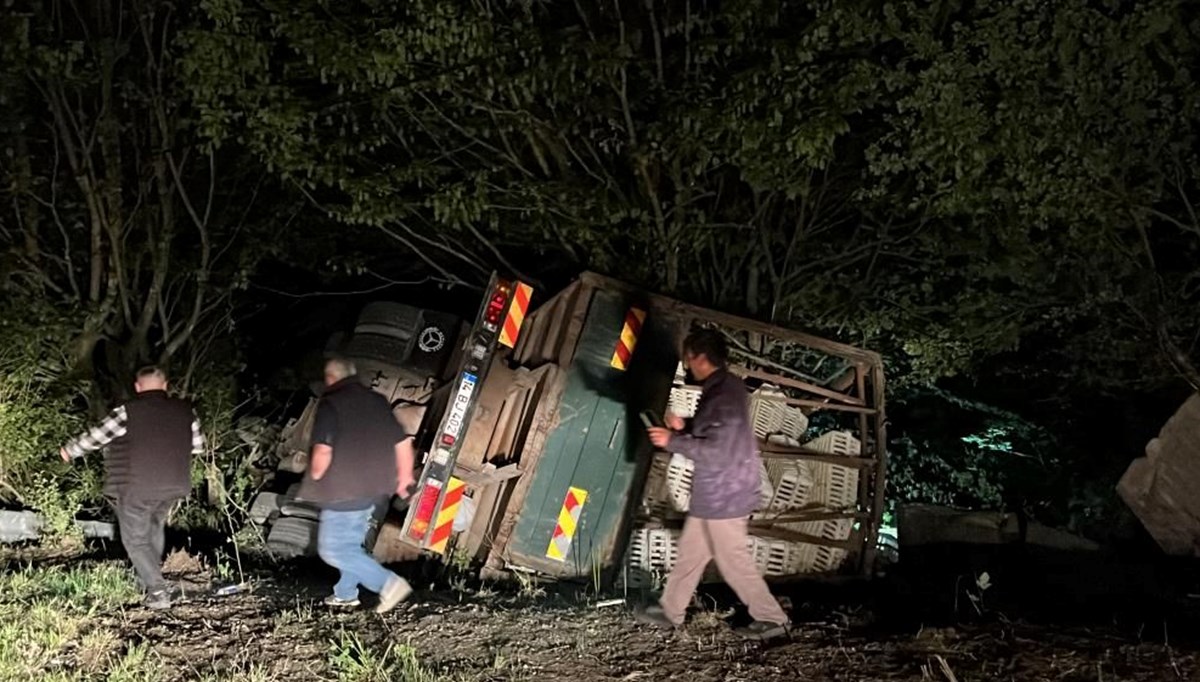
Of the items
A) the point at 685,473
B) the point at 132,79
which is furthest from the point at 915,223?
the point at 132,79

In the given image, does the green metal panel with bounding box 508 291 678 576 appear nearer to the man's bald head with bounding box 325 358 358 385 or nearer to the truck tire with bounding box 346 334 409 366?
the man's bald head with bounding box 325 358 358 385

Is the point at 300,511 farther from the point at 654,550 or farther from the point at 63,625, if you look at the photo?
the point at 63,625

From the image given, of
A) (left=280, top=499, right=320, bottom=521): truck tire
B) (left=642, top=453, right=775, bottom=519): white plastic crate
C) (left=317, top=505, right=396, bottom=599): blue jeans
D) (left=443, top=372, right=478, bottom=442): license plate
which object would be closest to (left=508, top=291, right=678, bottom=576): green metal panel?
(left=642, top=453, right=775, bottom=519): white plastic crate

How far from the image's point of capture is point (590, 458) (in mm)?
6910

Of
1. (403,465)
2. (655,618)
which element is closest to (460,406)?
(403,465)

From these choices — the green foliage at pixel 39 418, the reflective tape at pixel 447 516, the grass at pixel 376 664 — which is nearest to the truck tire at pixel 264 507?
the green foliage at pixel 39 418

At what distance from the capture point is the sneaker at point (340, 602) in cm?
577

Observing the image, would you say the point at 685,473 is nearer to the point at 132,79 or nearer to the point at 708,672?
the point at 708,672

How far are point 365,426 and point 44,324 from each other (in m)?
4.85

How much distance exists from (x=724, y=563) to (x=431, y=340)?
11.3ft

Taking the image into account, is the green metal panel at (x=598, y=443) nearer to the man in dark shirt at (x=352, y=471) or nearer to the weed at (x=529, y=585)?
the weed at (x=529, y=585)

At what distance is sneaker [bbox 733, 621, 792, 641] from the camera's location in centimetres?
529

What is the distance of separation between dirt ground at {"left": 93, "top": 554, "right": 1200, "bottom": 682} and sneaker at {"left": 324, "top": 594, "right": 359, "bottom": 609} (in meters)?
0.09

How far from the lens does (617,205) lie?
314 inches
